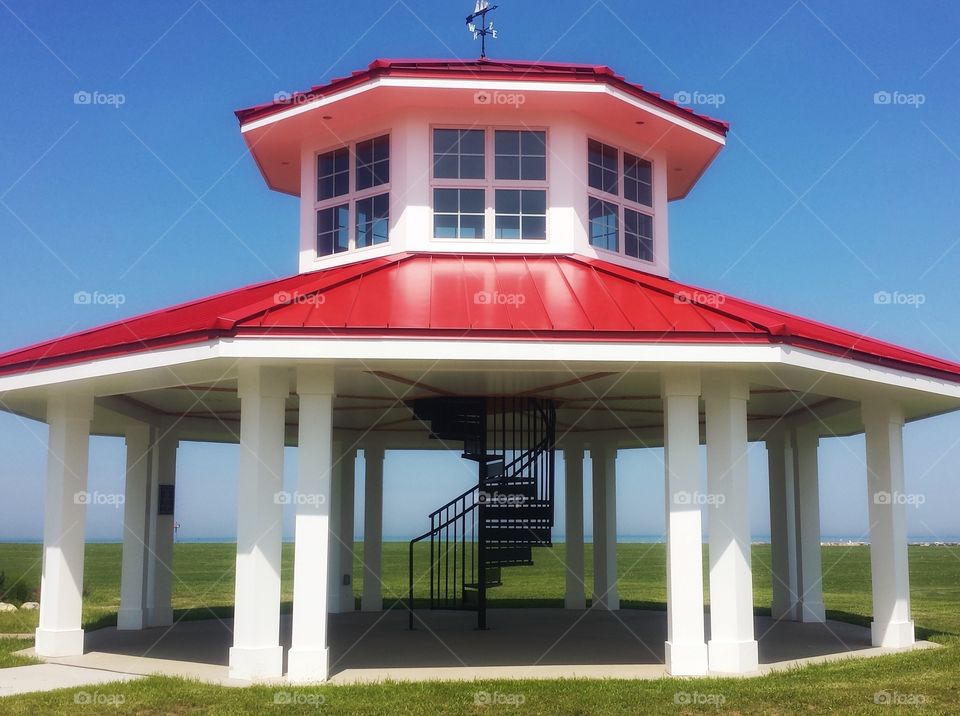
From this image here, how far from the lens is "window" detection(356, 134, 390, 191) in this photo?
15930 millimetres

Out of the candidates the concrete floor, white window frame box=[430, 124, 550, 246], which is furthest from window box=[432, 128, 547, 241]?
the concrete floor

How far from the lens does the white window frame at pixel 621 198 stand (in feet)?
52.3

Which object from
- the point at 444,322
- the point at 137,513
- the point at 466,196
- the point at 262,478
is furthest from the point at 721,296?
the point at 137,513

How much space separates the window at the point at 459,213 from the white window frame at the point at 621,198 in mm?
1711

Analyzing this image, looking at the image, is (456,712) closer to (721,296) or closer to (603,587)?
(721,296)

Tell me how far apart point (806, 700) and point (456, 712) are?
12.0 feet

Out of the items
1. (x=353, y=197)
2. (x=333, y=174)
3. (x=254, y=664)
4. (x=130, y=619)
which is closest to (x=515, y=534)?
(x=254, y=664)

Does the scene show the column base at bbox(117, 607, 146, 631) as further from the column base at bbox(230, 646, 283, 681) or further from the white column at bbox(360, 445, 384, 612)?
the column base at bbox(230, 646, 283, 681)

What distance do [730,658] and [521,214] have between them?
739 cm

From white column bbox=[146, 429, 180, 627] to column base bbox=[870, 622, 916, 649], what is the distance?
12.1 metres

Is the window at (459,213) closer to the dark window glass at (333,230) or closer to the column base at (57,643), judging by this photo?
the dark window glass at (333,230)

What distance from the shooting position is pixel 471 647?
14977 millimetres

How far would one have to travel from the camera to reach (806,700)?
10.2 metres

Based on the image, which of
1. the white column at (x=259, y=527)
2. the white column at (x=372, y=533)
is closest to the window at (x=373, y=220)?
the white column at (x=259, y=527)
